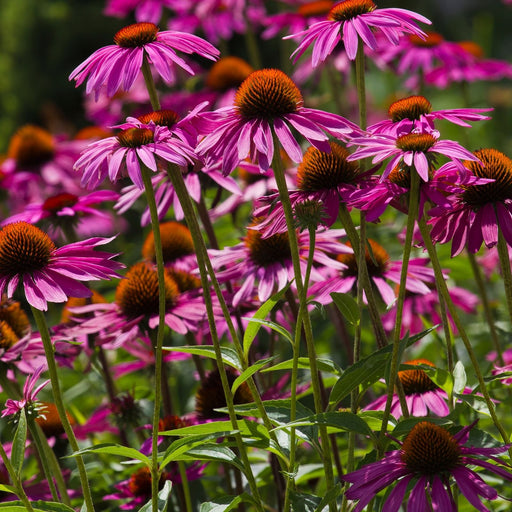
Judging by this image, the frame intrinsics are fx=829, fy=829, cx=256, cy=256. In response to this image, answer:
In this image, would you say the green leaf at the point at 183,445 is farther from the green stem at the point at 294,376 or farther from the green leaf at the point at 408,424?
the green leaf at the point at 408,424

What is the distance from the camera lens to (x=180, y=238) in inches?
64.2

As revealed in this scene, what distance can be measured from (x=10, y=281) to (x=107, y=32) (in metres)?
4.95

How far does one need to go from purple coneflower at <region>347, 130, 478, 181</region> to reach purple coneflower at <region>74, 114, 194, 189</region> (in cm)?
21

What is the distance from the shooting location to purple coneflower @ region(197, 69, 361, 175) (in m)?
0.96

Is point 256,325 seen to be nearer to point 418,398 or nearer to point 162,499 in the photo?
point 162,499

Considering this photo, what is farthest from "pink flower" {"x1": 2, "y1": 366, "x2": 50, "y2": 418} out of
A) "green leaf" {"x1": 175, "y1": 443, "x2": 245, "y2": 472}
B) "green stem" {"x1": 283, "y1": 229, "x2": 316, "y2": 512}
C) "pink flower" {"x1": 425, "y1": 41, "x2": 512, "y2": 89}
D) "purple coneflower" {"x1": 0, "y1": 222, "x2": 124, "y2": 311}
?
"pink flower" {"x1": 425, "y1": 41, "x2": 512, "y2": 89}

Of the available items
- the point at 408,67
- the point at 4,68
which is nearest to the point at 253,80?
the point at 408,67

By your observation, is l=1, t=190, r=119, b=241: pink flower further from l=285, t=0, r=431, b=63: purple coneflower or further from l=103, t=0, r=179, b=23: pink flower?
l=103, t=0, r=179, b=23: pink flower

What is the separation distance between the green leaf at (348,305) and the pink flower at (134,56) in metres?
0.33

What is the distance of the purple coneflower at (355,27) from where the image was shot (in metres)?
1.03

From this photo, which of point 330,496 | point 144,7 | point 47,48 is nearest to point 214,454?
point 330,496

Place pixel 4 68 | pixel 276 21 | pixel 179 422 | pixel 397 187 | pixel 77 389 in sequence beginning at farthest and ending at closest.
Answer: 1. pixel 4 68
2. pixel 276 21
3. pixel 77 389
4. pixel 179 422
5. pixel 397 187

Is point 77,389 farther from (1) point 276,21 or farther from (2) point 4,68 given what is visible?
(2) point 4,68

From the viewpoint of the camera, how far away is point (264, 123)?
1.00 m
